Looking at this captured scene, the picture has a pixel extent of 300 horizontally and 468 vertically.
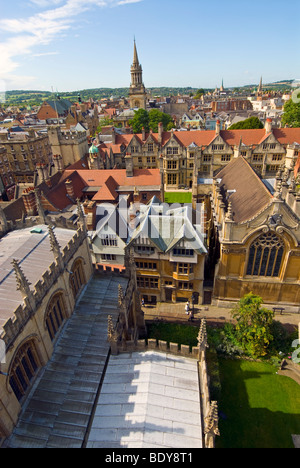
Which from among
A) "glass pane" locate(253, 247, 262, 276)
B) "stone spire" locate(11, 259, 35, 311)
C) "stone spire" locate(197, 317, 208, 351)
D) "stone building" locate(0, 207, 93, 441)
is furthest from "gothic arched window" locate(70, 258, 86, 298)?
"glass pane" locate(253, 247, 262, 276)

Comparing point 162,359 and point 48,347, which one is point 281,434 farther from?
point 48,347

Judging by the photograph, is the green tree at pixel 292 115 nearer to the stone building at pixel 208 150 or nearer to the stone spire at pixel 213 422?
the stone building at pixel 208 150

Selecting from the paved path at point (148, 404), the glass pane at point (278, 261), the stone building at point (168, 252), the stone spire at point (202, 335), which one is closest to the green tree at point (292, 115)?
the stone building at point (168, 252)

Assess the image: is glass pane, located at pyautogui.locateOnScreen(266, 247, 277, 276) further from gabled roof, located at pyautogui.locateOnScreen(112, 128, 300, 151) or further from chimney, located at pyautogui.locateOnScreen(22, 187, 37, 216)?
gabled roof, located at pyautogui.locateOnScreen(112, 128, 300, 151)

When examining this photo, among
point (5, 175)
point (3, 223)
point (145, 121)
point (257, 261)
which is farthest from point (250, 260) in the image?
point (145, 121)

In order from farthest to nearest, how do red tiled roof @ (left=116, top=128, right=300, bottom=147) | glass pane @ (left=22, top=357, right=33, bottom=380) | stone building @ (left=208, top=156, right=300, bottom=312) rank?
1. red tiled roof @ (left=116, top=128, right=300, bottom=147)
2. stone building @ (left=208, top=156, right=300, bottom=312)
3. glass pane @ (left=22, top=357, right=33, bottom=380)

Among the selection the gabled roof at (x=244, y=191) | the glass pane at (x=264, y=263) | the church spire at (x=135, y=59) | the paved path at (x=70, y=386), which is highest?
the church spire at (x=135, y=59)
